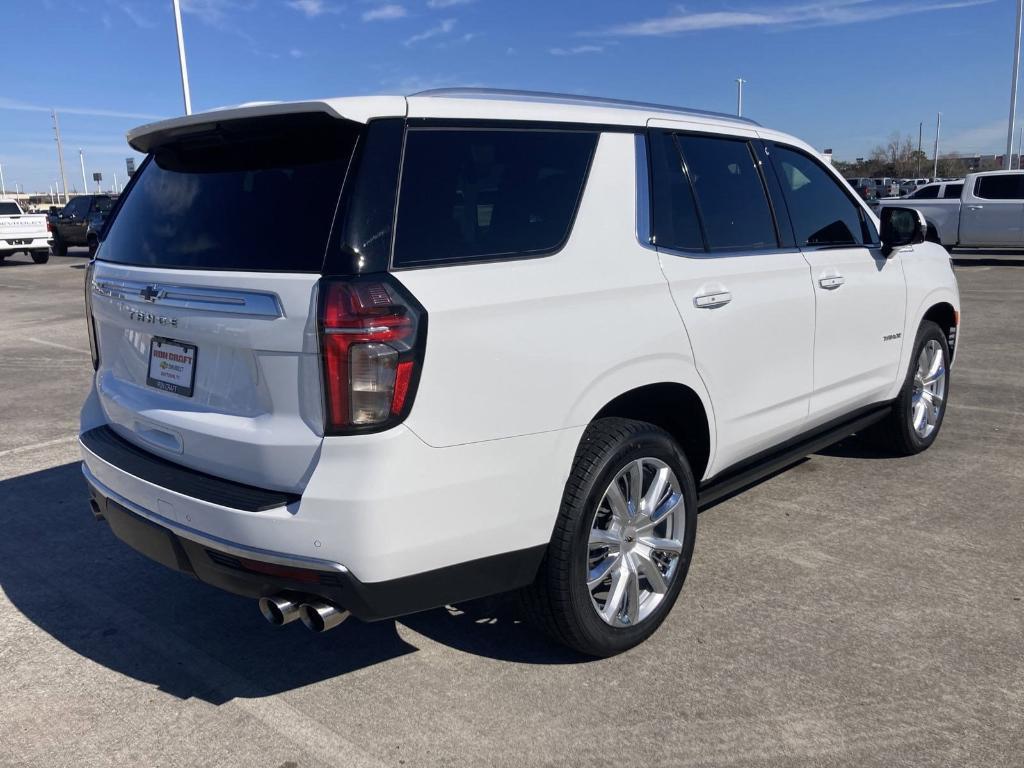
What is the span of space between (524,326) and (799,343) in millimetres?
1798

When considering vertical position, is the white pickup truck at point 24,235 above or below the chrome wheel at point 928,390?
above

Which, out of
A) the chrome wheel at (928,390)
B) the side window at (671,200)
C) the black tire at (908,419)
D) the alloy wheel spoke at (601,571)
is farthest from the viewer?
the chrome wheel at (928,390)

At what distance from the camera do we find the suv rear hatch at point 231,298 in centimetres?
255

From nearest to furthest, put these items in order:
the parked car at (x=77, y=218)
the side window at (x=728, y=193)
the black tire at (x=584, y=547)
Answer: the black tire at (x=584, y=547) → the side window at (x=728, y=193) → the parked car at (x=77, y=218)

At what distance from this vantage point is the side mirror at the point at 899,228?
4742mm

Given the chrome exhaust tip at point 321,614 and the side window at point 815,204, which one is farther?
the side window at point 815,204

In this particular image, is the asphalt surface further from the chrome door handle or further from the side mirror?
the side mirror

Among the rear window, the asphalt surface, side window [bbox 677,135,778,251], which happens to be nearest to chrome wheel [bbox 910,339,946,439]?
the asphalt surface

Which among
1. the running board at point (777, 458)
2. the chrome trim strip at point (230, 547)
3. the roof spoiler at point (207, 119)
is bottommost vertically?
the running board at point (777, 458)

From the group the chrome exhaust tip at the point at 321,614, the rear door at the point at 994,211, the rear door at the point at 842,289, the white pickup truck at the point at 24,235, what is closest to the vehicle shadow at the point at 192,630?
the chrome exhaust tip at the point at 321,614

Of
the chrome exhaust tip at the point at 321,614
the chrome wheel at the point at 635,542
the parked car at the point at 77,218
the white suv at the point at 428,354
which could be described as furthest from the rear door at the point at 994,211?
the parked car at the point at 77,218

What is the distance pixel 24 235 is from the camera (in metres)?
24.4

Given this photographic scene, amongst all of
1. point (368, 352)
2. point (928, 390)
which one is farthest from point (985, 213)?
point (368, 352)

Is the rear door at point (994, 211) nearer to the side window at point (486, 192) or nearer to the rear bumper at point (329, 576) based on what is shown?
the side window at point (486, 192)
